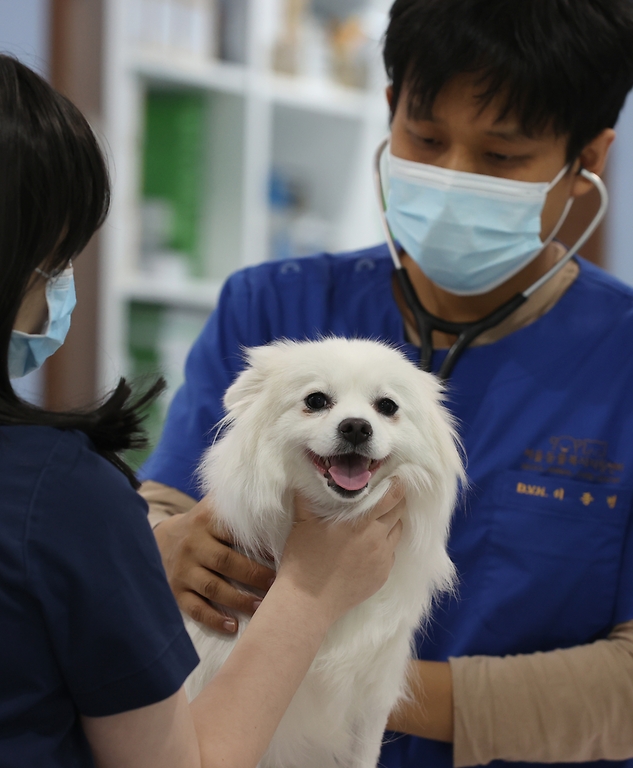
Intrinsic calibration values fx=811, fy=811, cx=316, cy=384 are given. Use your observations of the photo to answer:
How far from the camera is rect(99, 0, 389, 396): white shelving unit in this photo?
2.68 m

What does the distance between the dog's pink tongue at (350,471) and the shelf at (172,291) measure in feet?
5.71

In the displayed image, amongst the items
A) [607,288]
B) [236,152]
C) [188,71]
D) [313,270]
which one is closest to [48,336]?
[313,270]

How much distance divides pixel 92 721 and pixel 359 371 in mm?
587

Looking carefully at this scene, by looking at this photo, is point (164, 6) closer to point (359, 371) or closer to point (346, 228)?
point (346, 228)

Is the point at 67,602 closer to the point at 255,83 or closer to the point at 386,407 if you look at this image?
the point at 386,407

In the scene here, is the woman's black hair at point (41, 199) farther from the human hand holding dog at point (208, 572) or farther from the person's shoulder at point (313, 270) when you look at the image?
the person's shoulder at point (313, 270)

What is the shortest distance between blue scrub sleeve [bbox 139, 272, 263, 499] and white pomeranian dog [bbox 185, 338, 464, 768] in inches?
7.7

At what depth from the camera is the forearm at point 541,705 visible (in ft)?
3.86

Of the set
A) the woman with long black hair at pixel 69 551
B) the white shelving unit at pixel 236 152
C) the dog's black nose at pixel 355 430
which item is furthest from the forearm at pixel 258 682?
the white shelving unit at pixel 236 152

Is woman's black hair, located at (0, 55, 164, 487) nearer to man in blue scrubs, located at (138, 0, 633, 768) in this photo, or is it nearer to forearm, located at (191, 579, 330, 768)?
forearm, located at (191, 579, 330, 768)

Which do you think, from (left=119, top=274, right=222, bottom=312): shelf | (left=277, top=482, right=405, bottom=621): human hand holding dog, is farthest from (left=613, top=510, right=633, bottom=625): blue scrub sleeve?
(left=119, top=274, right=222, bottom=312): shelf

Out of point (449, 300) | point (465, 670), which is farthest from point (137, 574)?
point (449, 300)

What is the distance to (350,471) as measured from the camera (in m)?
1.12

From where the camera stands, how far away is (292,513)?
116cm
